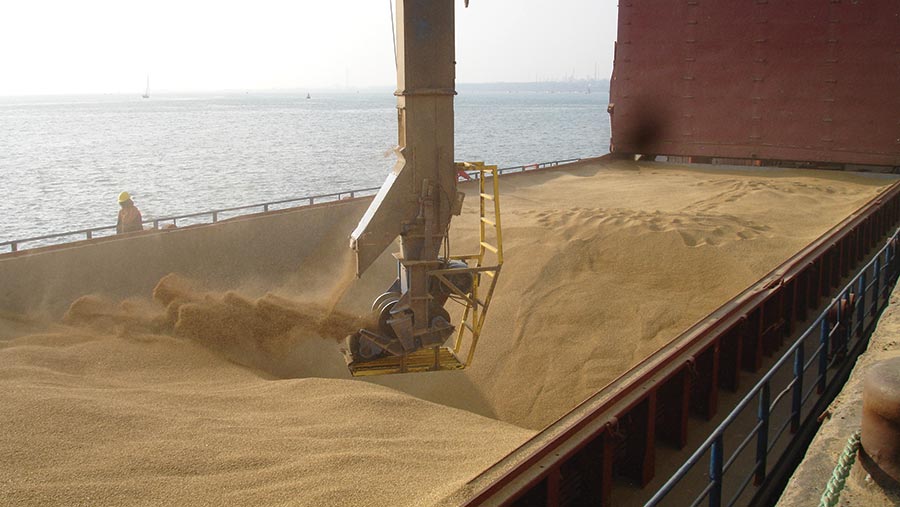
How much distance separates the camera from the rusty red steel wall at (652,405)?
14.3 ft

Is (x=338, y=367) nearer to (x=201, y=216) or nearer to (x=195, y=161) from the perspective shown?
(x=201, y=216)

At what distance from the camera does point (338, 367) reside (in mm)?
8672

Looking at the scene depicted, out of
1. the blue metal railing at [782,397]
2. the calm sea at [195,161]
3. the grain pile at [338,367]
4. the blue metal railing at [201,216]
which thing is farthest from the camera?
the calm sea at [195,161]

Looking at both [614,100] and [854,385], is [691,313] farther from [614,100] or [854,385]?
[614,100]

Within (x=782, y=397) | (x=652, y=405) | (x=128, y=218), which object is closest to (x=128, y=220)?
(x=128, y=218)

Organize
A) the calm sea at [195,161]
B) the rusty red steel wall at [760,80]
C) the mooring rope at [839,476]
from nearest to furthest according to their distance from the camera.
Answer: the mooring rope at [839,476] → the rusty red steel wall at [760,80] → the calm sea at [195,161]

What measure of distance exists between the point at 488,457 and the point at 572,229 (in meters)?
7.09

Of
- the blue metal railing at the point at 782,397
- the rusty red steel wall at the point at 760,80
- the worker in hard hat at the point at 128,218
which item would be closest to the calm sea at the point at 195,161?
the rusty red steel wall at the point at 760,80

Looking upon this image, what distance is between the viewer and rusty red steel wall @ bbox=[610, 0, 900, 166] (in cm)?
1744

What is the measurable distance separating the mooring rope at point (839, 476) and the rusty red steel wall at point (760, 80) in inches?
668

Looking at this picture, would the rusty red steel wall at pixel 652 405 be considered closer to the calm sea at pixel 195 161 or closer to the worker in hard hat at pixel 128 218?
the worker in hard hat at pixel 128 218

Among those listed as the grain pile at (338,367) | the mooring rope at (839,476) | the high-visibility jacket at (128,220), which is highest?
the mooring rope at (839,476)

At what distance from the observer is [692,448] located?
19.0ft

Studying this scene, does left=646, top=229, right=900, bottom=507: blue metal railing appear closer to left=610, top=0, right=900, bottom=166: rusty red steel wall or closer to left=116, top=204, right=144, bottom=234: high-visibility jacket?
left=116, top=204, right=144, bottom=234: high-visibility jacket
